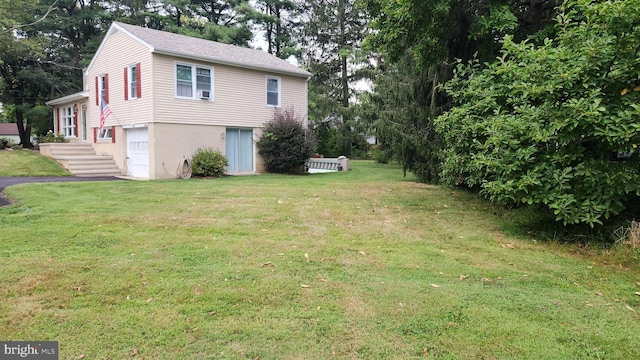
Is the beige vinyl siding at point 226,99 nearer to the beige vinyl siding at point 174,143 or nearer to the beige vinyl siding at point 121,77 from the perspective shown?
the beige vinyl siding at point 174,143

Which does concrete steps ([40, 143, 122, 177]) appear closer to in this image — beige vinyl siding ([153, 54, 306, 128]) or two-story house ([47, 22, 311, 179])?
two-story house ([47, 22, 311, 179])

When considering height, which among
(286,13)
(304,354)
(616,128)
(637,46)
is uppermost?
(286,13)

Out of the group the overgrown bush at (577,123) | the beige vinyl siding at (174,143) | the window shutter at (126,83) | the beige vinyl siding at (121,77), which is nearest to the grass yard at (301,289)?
the overgrown bush at (577,123)

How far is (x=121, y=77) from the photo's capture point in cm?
1567

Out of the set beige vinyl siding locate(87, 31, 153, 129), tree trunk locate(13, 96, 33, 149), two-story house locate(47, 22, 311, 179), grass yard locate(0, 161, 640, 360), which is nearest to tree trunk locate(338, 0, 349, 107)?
two-story house locate(47, 22, 311, 179)

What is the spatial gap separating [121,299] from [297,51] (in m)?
30.1

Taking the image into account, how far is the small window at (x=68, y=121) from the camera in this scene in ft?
68.4

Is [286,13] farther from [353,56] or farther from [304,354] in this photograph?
[304,354]

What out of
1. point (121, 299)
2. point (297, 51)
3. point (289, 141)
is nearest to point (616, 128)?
point (121, 299)

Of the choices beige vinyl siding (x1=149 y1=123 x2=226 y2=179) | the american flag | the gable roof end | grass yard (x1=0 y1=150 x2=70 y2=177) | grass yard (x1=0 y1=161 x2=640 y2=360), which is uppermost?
the gable roof end

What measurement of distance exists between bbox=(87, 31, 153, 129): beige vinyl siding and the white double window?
1.13m

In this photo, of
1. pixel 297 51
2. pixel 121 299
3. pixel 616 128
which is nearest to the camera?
pixel 121 299

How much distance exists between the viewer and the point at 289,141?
16578 mm

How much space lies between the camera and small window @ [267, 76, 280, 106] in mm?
17578
